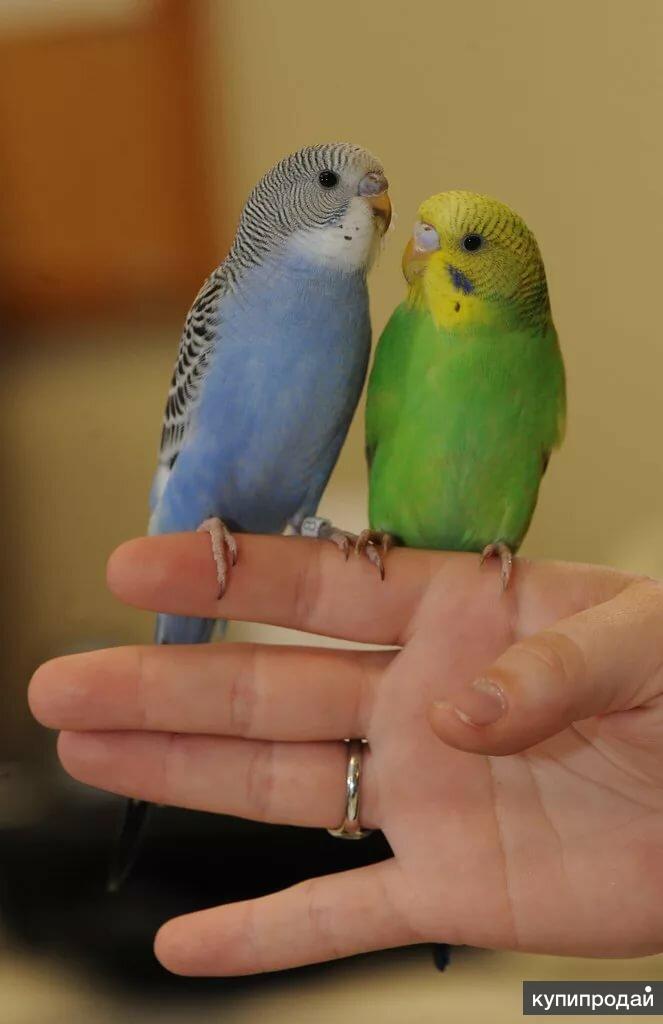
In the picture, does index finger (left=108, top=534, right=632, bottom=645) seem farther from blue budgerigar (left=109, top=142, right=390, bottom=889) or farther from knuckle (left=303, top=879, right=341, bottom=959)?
knuckle (left=303, top=879, right=341, bottom=959)

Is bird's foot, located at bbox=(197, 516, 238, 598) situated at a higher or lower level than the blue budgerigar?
lower

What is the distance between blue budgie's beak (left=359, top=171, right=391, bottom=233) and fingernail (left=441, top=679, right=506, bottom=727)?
0.68 m

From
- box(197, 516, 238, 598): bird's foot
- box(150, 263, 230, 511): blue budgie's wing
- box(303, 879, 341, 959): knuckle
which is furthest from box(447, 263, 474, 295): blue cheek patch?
box(303, 879, 341, 959): knuckle

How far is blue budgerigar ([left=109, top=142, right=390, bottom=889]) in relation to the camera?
1292 mm

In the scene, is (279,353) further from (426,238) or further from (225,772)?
(225,772)

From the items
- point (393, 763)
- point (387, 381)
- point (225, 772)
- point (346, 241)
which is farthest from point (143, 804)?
point (346, 241)

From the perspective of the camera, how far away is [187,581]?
1190 mm

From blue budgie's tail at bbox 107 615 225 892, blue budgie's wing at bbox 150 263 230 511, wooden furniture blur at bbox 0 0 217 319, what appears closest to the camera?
blue budgie's wing at bbox 150 263 230 511

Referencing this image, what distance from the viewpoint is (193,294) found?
2.13 meters

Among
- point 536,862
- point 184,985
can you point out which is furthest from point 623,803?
point 184,985

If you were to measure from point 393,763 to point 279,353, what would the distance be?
61 cm

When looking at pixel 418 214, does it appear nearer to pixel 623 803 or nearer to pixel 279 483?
pixel 279 483

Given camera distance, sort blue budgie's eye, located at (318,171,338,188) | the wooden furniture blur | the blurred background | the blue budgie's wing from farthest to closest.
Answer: the wooden furniture blur
the blurred background
the blue budgie's wing
blue budgie's eye, located at (318,171,338,188)

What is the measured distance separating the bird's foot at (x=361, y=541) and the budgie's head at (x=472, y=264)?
1.04 ft
